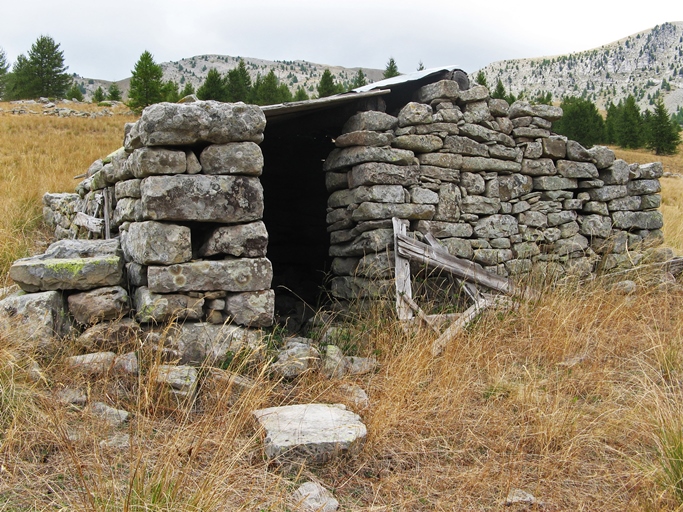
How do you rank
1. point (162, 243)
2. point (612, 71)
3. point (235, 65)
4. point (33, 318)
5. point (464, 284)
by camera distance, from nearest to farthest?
1. point (33, 318)
2. point (162, 243)
3. point (464, 284)
4. point (612, 71)
5. point (235, 65)

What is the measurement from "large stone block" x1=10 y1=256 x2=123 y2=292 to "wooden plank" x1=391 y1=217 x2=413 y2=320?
100.0 inches

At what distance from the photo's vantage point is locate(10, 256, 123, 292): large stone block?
3.95m

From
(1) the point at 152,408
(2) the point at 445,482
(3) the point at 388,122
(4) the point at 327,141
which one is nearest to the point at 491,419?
(2) the point at 445,482

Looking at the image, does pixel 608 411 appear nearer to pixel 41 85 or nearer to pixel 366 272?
pixel 366 272

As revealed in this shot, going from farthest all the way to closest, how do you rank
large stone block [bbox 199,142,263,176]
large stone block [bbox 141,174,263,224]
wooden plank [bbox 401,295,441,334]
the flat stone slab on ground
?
wooden plank [bbox 401,295,441,334] < large stone block [bbox 199,142,263,176] < large stone block [bbox 141,174,263,224] < the flat stone slab on ground

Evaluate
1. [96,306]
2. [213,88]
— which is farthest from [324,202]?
[213,88]

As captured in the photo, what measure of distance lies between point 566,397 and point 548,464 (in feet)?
3.36

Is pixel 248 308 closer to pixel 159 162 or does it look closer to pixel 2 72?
pixel 159 162

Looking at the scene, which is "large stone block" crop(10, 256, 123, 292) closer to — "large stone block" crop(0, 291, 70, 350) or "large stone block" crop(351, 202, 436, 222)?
"large stone block" crop(0, 291, 70, 350)

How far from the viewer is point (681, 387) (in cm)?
421

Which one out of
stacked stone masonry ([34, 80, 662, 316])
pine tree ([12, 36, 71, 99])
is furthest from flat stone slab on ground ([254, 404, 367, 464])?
pine tree ([12, 36, 71, 99])

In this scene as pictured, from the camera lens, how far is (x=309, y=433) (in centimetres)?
309

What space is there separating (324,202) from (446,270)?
130 inches

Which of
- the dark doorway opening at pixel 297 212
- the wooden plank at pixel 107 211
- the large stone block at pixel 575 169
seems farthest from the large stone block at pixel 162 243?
the large stone block at pixel 575 169
